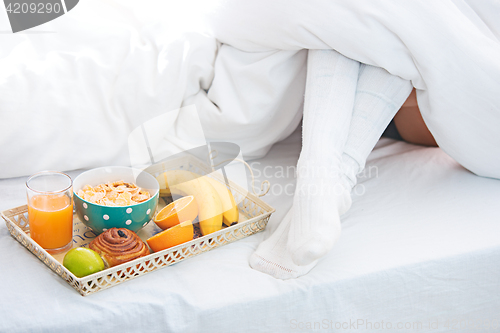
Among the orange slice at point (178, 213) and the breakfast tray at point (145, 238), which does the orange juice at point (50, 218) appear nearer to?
the breakfast tray at point (145, 238)

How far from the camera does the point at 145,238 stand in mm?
623

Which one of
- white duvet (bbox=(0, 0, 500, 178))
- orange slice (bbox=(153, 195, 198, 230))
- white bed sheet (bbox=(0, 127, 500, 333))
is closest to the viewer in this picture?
white bed sheet (bbox=(0, 127, 500, 333))

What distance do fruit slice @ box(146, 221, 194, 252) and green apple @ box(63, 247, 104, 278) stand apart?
0.26 feet

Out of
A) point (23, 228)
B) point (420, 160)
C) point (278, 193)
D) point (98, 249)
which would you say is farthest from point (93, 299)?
point (420, 160)

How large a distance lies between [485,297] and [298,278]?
314mm

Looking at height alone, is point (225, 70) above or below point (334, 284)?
above

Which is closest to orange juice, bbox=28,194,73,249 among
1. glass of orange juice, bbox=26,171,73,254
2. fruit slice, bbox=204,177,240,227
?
glass of orange juice, bbox=26,171,73,254

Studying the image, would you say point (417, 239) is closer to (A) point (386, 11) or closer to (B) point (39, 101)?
(A) point (386, 11)

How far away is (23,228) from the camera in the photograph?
24.5 inches

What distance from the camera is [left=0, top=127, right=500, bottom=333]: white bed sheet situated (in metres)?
0.49

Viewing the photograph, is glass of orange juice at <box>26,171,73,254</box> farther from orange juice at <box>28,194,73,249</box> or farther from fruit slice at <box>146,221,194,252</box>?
fruit slice at <box>146,221,194,252</box>

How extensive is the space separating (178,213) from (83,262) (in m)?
0.15

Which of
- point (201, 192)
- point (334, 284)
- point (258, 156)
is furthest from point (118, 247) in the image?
point (258, 156)

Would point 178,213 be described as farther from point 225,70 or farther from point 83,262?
point 225,70
